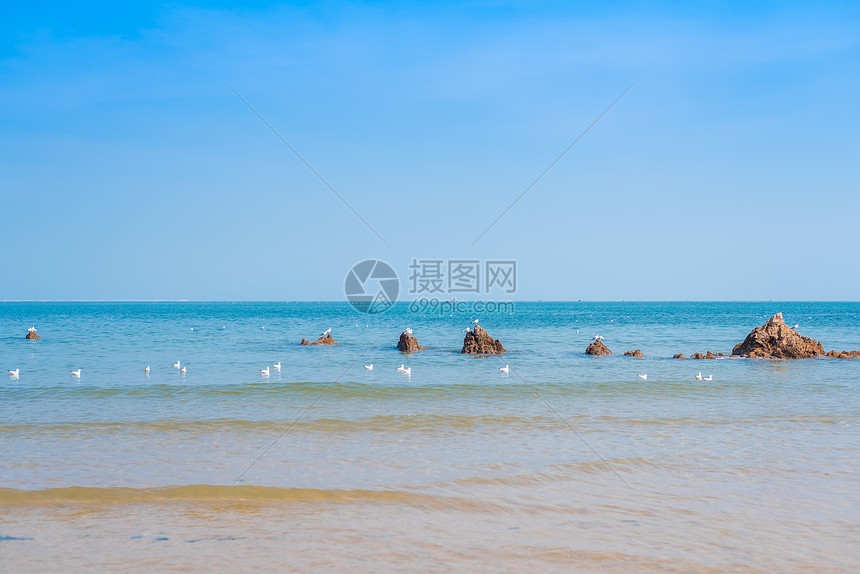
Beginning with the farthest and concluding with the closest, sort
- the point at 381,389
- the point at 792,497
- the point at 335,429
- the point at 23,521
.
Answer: the point at 381,389, the point at 335,429, the point at 792,497, the point at 23,521

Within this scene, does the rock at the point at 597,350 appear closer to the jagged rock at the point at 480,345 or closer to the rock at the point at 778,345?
the jagged rock at the point at 480,345

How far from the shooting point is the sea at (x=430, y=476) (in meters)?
6.71

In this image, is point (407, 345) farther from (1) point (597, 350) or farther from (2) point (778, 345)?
(2) point (778, 345)

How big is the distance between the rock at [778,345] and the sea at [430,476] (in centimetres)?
797

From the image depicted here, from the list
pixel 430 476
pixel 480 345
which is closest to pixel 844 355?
pixel 480 345

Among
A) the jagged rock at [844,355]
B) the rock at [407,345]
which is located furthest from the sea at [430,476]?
the rock at [407,345]

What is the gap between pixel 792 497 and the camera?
27.3 feet

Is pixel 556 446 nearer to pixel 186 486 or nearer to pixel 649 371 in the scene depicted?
pixel 186 486

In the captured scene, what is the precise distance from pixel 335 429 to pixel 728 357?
21.3 meters

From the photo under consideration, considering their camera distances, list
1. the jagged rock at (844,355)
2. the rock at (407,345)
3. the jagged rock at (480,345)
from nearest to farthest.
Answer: the jagged rock at (844,355)
the jagged rock at (480,345)
the rock at (407,345)

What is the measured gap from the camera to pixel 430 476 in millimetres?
9492

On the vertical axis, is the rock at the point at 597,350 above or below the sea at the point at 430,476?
above

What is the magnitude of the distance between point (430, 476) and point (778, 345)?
2398cm

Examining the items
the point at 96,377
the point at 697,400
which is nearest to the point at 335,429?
the point at 697,400
